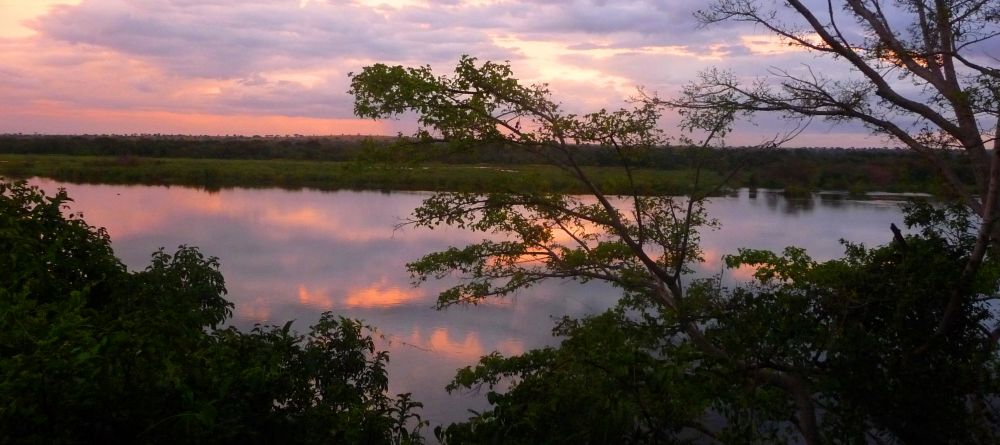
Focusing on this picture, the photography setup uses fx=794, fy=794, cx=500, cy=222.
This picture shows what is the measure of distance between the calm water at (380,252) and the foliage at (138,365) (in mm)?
3371

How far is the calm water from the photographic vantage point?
1188cm

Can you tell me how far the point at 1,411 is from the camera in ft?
7.45

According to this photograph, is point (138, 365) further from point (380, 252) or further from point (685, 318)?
point (380, 252)

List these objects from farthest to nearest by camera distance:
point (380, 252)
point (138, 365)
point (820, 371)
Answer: point (380, 252) < point (820, 371) < point (138, 365)

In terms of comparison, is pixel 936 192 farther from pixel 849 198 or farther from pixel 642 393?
pixel 849 198

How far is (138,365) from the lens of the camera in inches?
109

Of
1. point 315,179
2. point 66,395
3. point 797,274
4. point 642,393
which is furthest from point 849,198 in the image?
point 66,395

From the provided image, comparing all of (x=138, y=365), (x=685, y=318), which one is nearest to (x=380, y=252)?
(x=685, y=318)

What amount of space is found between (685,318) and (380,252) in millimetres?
13873

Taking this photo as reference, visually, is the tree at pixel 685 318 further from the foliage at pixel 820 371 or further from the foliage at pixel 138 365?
the foliage at pixel 138 365

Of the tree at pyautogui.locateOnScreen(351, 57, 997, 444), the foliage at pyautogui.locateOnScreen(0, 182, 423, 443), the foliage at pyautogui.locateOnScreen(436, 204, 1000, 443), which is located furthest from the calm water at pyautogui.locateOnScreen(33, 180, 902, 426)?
the foliage at pyautogui.locateOnScreen(436, 204, 1000, 443)

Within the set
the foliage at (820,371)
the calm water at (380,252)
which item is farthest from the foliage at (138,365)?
the calm water at (380,252)

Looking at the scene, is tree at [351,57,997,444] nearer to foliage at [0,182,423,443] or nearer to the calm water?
foliage at [0,182,423,443]

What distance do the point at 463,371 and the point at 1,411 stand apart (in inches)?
210
